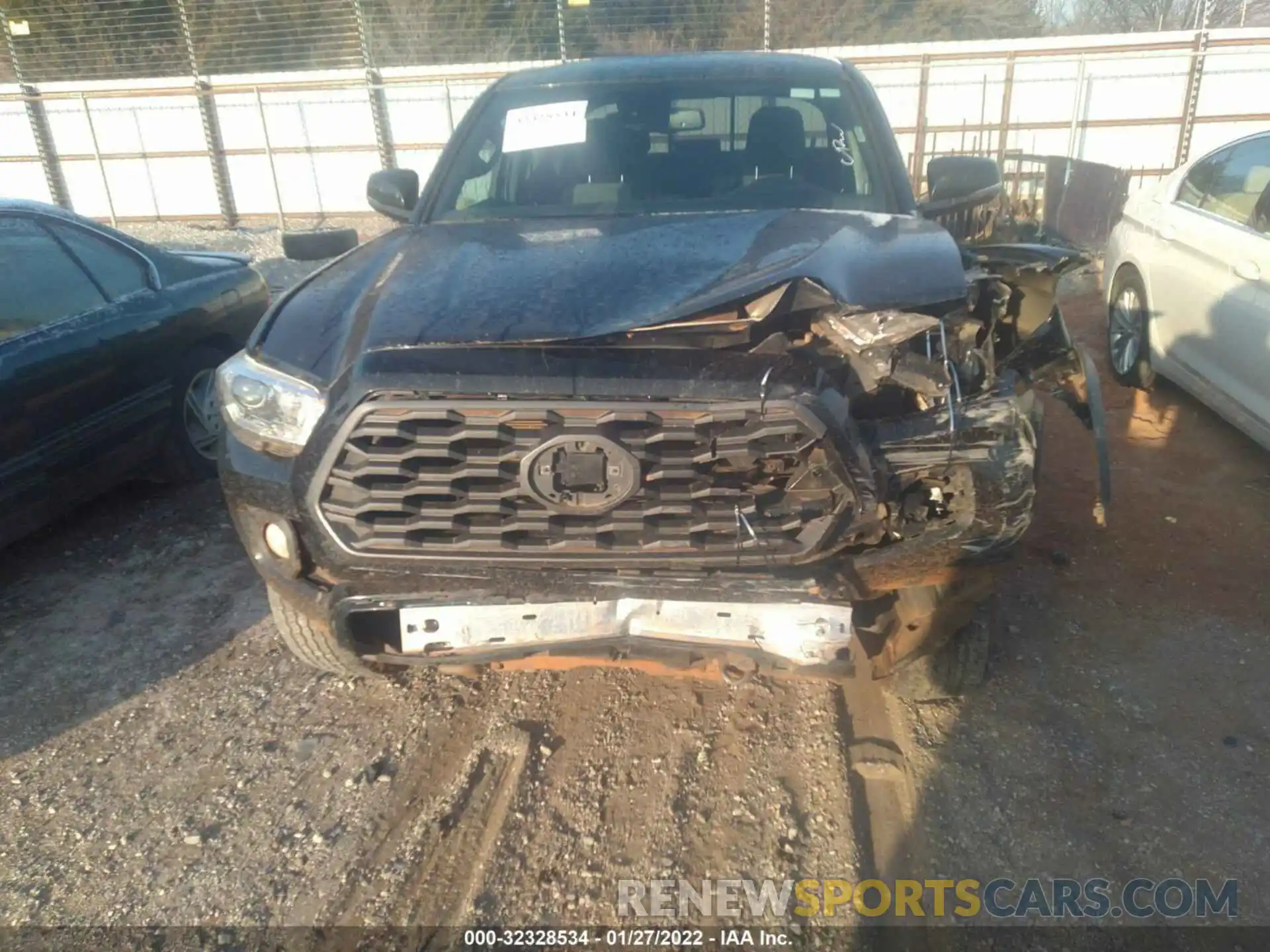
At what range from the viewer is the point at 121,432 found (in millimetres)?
4199

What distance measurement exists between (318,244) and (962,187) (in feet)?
8.71

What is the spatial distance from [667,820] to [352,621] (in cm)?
99

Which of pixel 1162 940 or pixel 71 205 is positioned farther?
pixel 71 205

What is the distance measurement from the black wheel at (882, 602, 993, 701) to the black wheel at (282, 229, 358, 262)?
8.79 feet

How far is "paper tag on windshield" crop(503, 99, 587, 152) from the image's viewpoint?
3.69 m

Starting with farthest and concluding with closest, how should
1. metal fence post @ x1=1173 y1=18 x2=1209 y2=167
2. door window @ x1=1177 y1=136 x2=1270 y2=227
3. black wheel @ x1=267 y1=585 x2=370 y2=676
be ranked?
metal fence post @ x1=1173 y1=18 x2=1209 y2=167 < door window @ x1=1177 y1=136 x2=1270 y2=227 < black wheel @ x1=267 y1=585 x2=370 y2=676

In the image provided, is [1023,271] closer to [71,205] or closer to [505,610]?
[505,610]

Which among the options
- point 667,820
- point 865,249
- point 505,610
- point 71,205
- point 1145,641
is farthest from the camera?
point 71,205

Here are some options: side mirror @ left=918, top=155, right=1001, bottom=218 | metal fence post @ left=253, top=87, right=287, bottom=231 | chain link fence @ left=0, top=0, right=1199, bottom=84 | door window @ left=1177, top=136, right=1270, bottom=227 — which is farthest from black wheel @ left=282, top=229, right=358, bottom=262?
metal fence post @ left=253, top=87, right=287, bottom=231

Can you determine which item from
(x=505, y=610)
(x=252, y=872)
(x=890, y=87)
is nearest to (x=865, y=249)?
(x=505, y=610)

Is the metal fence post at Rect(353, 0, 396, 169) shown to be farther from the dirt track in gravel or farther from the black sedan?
the dirt track in gravel

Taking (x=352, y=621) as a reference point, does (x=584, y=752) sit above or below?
below

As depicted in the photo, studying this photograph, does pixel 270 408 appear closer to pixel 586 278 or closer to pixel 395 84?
pixel 586 278

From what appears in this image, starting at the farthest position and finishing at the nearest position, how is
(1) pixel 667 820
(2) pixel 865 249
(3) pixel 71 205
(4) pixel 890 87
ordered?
(3) pixel 71 205 → (4) pixel 890 87 → (2) pixel 865 249 → (1) pixel 667 820
